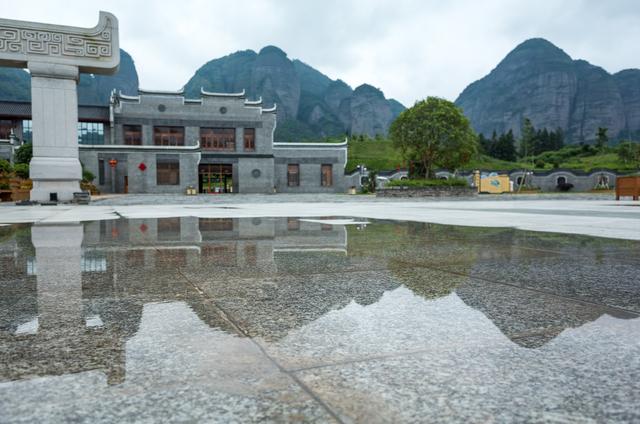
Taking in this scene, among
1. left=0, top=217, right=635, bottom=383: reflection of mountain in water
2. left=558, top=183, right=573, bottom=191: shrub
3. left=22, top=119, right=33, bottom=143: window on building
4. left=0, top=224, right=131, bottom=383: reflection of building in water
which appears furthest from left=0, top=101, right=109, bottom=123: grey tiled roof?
left=558, top=183, right=573, bottom=191: shrub

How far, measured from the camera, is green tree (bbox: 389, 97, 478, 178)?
115 feet

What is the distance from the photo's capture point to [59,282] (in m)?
3.03

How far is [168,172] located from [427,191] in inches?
877

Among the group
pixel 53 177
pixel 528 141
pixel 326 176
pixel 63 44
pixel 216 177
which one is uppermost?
pixel 528 141

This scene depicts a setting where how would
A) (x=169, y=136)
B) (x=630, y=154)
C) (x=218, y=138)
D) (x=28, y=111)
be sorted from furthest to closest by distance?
(x=630, y=154) < (x=218, y=138) < (x=169, y=136) < (x=28, y=111)

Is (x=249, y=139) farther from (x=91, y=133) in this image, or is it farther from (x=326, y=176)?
(x=91, y=133)

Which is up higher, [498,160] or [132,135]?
[498,160]

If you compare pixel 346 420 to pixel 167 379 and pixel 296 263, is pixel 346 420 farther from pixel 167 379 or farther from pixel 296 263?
pixel 296 263

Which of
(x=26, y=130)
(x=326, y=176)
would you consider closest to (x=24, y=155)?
(x=26, y=130)

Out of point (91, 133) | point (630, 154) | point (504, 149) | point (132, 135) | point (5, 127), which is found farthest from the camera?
point (504, 149)

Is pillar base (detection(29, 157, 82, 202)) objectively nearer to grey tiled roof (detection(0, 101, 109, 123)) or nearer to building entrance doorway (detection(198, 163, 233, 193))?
building entrance doorway (detection(198, 163, 233, 193))

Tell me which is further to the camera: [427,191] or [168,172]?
[168,172]

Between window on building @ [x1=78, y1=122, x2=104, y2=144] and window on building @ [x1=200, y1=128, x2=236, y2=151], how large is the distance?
31.8 ft

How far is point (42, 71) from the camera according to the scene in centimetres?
1972
